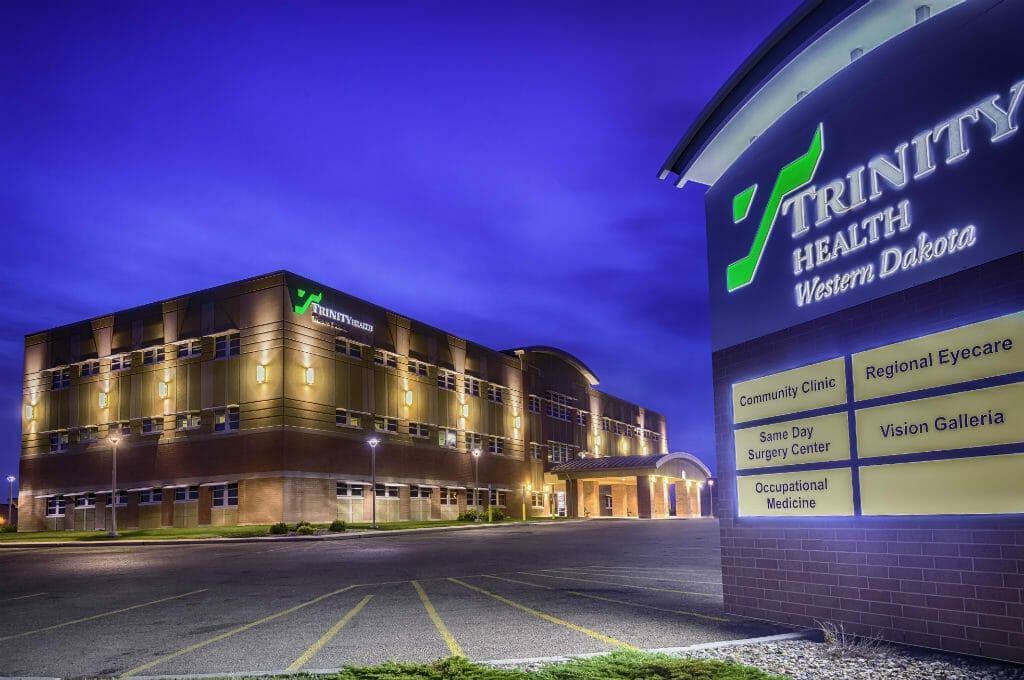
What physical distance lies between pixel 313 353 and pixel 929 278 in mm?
47206

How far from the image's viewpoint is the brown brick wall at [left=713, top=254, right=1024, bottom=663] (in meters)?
8.13

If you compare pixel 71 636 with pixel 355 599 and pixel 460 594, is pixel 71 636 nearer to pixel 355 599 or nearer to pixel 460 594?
pixel 355 599

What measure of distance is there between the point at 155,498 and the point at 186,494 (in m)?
3.27

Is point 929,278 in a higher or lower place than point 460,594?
higher

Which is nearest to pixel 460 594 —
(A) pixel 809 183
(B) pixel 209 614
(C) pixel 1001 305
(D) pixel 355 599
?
(D) pixel 355 599

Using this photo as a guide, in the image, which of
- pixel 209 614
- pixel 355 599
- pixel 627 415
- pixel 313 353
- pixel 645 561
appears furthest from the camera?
pixel 627 415

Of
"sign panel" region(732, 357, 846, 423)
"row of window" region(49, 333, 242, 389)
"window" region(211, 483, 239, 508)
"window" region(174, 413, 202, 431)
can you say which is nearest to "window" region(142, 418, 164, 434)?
"window" region(174, 413, 202, 431)

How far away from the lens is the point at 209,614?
12695 mm

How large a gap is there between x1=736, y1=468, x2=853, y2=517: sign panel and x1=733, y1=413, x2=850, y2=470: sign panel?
0.19 meters

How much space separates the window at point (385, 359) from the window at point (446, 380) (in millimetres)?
6183

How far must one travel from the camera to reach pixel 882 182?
986 cm

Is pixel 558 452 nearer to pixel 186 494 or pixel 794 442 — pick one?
pixel 186 494

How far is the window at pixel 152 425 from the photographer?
5634cm

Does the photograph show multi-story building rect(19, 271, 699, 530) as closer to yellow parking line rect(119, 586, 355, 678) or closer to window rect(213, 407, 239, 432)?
window rect(213, 407, 239, 432)
